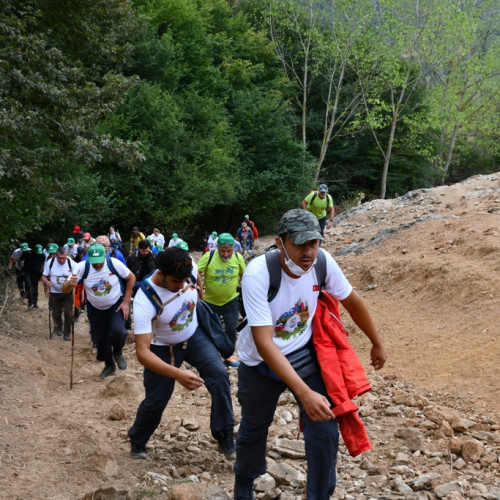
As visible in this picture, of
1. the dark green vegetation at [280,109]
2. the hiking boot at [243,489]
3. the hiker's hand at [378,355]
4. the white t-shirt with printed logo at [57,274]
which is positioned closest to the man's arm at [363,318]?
the hiker's hand at [378,355]

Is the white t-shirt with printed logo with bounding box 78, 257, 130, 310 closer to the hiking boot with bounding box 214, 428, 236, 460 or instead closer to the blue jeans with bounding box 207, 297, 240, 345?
the blue jeans with bounding box 207, 297, 240, 345

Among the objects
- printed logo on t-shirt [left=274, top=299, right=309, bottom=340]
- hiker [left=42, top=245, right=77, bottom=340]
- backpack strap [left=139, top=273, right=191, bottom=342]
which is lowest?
hiker [left=42, top=245, right=77, bottom=340]

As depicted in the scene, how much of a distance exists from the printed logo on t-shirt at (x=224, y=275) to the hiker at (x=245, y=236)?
15220 mm

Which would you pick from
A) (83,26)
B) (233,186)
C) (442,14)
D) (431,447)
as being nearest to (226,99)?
(233,186)

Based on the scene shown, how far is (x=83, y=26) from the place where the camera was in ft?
40.6

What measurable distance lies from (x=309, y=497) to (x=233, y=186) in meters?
28.5

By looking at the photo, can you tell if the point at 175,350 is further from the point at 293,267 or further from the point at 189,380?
the point at 293,267

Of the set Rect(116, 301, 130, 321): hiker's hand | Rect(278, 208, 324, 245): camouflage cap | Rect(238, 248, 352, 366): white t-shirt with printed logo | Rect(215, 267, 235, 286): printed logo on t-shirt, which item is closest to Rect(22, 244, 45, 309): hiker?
Rect(116, 301, 130, 321): hiker's hand

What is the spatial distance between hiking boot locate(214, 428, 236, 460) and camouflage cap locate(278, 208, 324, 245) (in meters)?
2.38

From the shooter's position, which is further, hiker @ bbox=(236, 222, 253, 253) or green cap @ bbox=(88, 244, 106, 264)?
hiker @ bbox=(236, 222, 253, 253)

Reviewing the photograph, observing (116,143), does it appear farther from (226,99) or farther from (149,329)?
(226,99)

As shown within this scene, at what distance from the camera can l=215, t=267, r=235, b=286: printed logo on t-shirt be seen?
26.2ft

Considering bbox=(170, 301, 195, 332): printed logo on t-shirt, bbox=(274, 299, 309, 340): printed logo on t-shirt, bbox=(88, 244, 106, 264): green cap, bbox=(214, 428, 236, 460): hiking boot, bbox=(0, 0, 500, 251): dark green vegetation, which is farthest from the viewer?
bbox=(0, 0, 500, 251): dark green vegetation

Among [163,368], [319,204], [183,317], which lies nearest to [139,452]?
[183,317]
